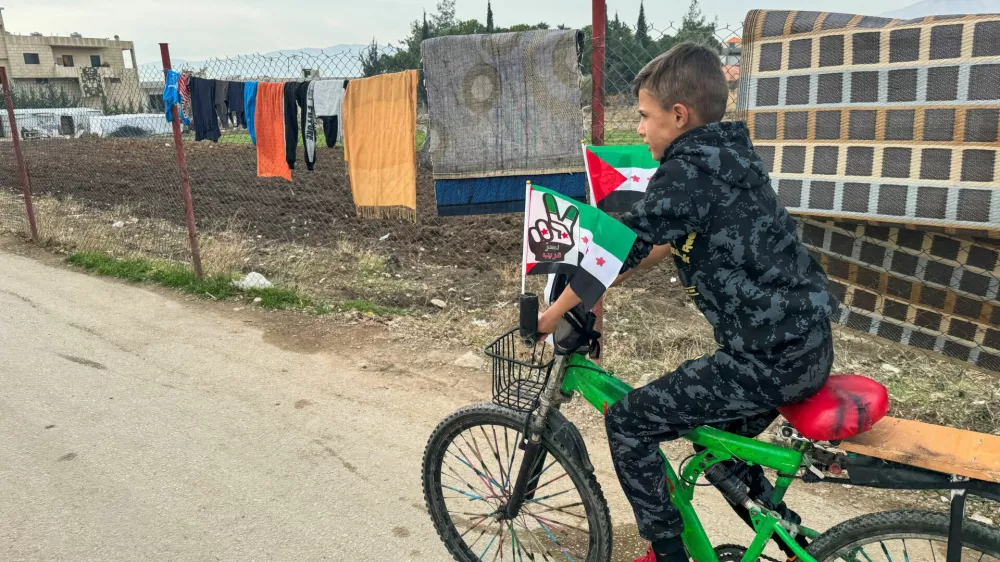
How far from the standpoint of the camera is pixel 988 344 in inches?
177

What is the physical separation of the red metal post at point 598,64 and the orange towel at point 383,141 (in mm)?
1502

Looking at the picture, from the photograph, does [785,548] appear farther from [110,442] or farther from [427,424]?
[110,442]

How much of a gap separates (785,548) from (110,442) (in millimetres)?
3655

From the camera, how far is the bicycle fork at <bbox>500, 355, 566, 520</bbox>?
2408mm

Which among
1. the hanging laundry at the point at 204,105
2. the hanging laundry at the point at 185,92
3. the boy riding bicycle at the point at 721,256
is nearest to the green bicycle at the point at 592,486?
the boy riding bicycle at the point at 721,256

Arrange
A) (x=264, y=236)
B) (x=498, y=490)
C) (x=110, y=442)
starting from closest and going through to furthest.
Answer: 1. (x=498, y=490)
2. (x=110, y=442)
3. (x=264, y=236)

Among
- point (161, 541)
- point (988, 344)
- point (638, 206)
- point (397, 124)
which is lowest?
point (161, 541)

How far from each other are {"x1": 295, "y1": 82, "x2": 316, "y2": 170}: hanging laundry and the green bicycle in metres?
3.50

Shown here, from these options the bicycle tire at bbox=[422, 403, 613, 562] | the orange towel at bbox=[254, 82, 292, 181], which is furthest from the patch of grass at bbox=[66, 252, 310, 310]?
the bicycle tire at bbox=[422, 403, 613, 562]

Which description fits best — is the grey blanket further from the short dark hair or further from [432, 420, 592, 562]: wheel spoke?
the short dark hair

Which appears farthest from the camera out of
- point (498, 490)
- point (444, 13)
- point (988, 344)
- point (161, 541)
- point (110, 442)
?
point (444, 13)

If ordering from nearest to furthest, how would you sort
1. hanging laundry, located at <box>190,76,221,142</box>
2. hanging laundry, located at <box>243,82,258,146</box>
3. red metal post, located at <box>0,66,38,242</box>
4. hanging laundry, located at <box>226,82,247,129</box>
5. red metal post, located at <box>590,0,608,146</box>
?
1. red metal post, located at <box>590,0,608,146</box>
2. hanging laundry, located at <box>243,82,258,146</box>
3. hanging laundry, located at <box>226,82,247,129</box>
4. hanging laundry, located at <box>190,76,221,142</box>
5. red metal post, located at <box>0,66,38,242</box>

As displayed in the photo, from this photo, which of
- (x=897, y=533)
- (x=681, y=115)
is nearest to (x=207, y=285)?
(x=681, y=115)

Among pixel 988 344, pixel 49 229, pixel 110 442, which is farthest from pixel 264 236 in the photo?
pixel 988 344
